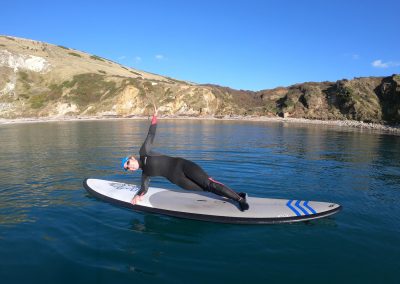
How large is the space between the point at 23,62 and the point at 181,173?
3978 inches

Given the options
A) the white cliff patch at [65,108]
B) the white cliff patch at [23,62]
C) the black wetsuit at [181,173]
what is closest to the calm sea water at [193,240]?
the black wetsuit at [181,173]

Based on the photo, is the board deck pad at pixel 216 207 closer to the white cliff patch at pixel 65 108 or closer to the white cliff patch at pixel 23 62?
the white cliff patch at pixel 65 108

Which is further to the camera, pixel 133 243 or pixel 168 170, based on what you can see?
pixel 168 170

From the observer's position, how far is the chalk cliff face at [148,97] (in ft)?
247

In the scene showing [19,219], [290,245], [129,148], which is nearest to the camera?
[290,245]

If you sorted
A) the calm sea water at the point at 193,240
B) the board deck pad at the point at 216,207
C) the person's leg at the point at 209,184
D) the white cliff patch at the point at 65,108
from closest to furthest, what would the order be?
the calm sea water at the point at 193,240
the board deck pad at the point at 216,207
the person's leg at the point at 209,184
the white cliff patch at the point at 65,108

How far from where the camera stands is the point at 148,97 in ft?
275

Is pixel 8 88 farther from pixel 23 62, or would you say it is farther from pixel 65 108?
pixel 65 108

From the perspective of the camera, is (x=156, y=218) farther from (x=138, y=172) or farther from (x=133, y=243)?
(x=138, y=172)

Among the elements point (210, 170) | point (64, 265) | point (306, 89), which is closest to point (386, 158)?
point (210, 170)

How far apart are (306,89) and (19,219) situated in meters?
86.4

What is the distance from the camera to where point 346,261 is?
6754mm

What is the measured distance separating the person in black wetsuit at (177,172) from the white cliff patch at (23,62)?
96.6 m

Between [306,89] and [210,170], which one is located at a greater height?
[306,89]
